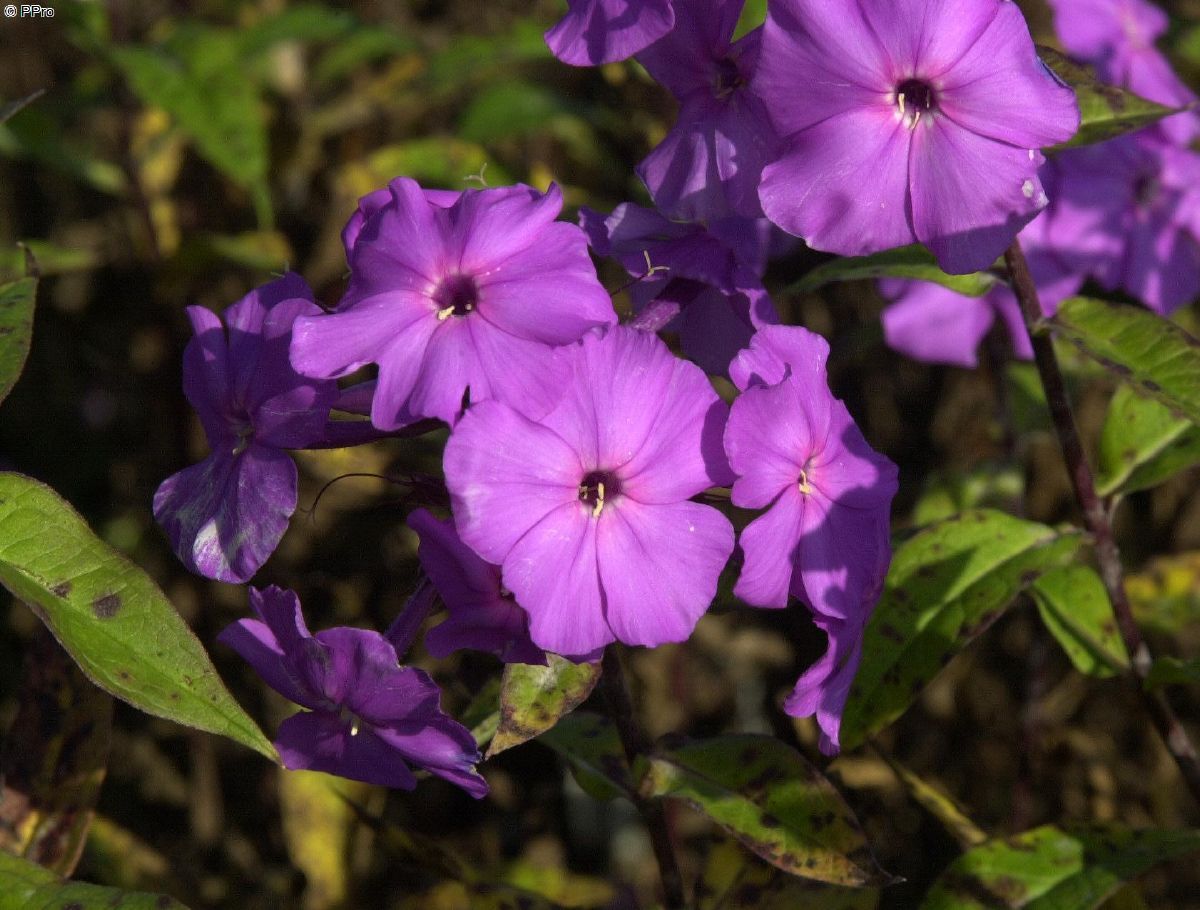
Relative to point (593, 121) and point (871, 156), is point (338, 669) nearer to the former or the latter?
point (871, 156)

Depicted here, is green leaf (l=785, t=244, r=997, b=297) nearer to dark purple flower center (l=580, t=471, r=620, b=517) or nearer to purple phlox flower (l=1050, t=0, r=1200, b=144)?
dark purple flower center (l=580, t=471, r=620, b=517)

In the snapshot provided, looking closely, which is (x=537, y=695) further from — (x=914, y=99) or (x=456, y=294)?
(x=914, y=99)

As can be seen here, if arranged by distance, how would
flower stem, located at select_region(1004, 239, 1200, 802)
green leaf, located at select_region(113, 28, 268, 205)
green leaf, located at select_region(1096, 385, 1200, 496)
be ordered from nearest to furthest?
flower stem, located at select_region(1004, 239, 1200, 802) → green leaf, located at select_region(1096, 385, 1200, 496) → green leaf, located at select_region(113, 28, 268, 205)

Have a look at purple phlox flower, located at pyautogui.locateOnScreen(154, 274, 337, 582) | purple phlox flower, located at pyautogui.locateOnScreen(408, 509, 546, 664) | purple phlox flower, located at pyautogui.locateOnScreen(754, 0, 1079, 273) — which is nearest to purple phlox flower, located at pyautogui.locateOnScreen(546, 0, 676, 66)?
purple phlox flower, located at pyautogui.locateOnScreen(754, 0, 1079, 273)

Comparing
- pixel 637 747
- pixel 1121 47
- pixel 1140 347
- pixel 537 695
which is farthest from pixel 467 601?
pixel 1121 47

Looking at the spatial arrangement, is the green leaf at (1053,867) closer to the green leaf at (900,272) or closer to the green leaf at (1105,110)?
the green leaf at (900,272)

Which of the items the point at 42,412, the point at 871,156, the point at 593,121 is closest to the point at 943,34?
the point at 871,156

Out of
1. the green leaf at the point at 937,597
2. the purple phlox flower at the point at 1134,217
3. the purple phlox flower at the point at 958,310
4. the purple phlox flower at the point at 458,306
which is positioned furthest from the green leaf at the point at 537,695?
the purple phlox flower at the point at 1134,217

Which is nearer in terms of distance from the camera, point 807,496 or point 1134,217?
point 807,496
